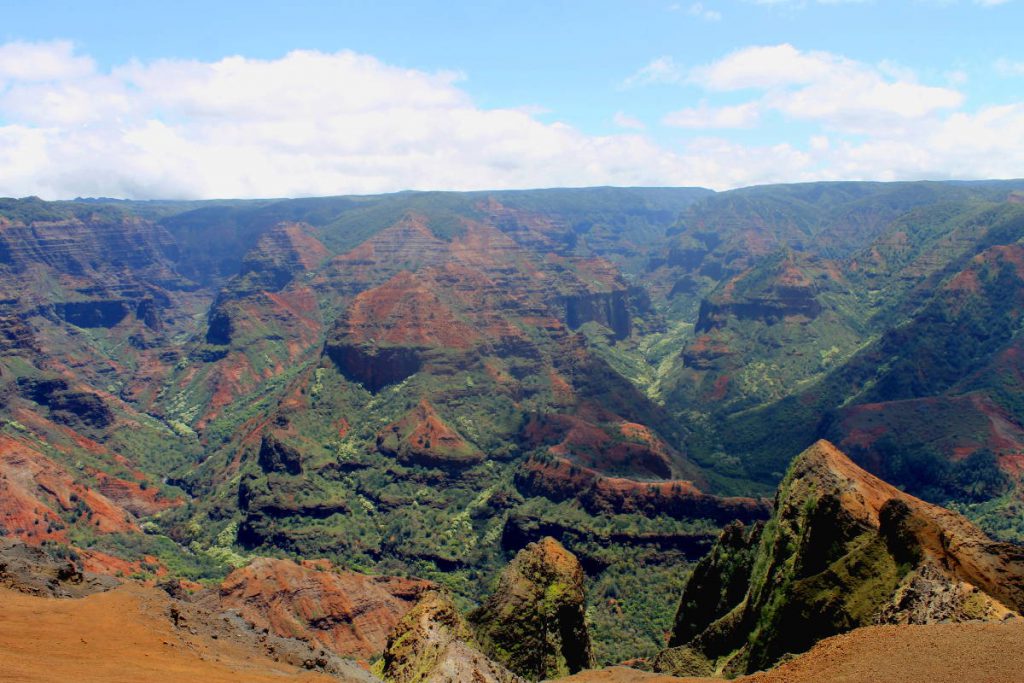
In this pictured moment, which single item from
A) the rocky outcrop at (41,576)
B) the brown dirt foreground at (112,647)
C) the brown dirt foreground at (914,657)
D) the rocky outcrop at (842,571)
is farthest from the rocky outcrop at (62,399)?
the brown dirt foreground at (914,657)

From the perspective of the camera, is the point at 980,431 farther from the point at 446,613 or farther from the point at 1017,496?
the point at 446,613

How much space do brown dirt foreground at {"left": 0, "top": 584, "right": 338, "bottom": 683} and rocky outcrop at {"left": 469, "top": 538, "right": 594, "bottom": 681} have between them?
14.7m

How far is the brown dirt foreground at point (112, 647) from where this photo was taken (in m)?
35.7

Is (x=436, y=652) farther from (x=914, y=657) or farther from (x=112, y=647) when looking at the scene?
(x=914, y=657)

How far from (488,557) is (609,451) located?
29891 millimetres

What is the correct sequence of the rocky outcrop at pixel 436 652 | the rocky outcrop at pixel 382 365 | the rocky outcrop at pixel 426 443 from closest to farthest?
1. the rocky outcrop at pixel 436 652
2. the rocky outcrop at pixel 426 443
3. the rocky outcrop at pixel 382 365

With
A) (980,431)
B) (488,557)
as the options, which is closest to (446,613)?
(488,557)

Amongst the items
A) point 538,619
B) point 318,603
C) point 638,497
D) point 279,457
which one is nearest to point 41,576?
point 538,619

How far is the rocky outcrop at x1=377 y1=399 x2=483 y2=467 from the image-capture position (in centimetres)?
13689

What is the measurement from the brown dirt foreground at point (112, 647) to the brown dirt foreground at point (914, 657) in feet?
83.4

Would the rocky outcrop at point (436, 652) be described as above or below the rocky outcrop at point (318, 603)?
above

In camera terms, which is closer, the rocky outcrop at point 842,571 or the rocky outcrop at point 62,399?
the rocky outcrop at point 842,571

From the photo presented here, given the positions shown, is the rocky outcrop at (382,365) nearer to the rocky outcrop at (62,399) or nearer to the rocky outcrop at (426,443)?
the rocky outcrop at (426,443)

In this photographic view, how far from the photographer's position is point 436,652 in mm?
46750
